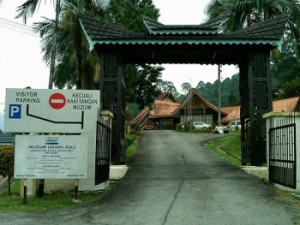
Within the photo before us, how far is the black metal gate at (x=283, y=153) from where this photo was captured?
36.2ft

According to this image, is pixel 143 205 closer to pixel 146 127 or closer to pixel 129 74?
pixel 129 74

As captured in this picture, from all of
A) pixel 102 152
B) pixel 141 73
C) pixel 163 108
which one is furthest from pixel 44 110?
pixel 163 108

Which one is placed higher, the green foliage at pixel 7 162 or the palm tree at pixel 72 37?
the palm tree at pixel 72 37

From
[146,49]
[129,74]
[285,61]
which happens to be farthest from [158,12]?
[285,61]

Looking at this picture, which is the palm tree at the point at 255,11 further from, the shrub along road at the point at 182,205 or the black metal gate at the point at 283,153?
the shrub along road at the point at 182,205

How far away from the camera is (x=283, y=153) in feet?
38.8

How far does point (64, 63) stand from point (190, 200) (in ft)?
67.3

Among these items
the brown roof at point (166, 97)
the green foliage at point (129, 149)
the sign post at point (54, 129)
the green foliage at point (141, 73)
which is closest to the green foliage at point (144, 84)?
the green foliage at point (141, 73)

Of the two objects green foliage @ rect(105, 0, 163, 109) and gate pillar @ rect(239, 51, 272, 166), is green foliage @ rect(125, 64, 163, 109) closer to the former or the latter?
green foliage @ rect(105, 0, 163, 109)

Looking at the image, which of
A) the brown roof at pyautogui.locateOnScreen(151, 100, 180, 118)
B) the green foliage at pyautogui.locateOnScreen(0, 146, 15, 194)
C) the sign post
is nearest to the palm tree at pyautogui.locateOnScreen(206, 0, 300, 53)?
the sign post

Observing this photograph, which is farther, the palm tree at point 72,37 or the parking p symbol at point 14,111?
the palm tree at point 72,37

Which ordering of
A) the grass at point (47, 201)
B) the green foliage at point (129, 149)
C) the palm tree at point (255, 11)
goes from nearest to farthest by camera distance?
the grass at point (47, 201)
the green foliage at point (129, 149)
the palm tree at point (255, 11)

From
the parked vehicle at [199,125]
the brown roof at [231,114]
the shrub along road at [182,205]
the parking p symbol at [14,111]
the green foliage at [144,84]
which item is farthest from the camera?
the brown roof at [231,114]

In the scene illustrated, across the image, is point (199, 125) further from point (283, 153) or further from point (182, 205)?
point (182, 205)
